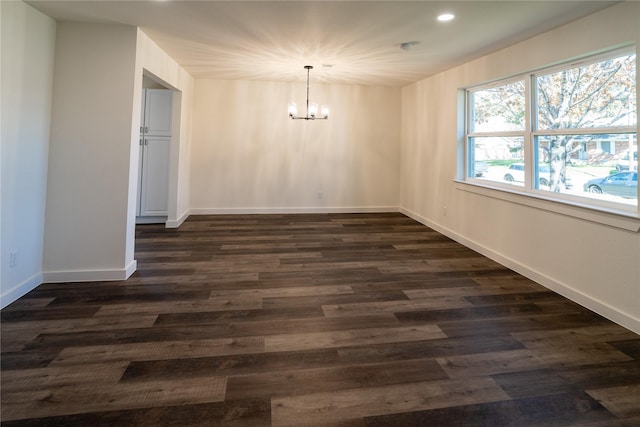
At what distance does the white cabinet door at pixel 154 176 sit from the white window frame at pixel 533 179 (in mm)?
4570

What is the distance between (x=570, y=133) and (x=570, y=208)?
2.33 ft

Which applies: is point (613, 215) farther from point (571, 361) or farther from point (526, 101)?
point (526, 101)

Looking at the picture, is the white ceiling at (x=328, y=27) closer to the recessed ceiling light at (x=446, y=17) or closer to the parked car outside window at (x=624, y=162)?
the recessed ceiling light at (x=446, y=17)

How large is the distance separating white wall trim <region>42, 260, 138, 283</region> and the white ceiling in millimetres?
2236

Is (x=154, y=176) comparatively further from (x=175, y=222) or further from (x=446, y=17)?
(x=446, y=17)

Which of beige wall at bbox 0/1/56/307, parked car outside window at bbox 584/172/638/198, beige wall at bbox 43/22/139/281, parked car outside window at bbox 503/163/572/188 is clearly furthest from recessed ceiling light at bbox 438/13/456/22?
beige wall at bbox 0/1/56/307

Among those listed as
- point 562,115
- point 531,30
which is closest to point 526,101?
point 562,115

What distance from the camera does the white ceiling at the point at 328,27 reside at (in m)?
2.65

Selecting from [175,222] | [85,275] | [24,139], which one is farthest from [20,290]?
[175,222]

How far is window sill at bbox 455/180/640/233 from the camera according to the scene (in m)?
2.39

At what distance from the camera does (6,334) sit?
2.14 m

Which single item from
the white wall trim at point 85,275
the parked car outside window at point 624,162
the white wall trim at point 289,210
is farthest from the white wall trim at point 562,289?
the white wall trim at point 85,275

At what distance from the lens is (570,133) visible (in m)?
2.99

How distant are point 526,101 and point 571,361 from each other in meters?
2.66
